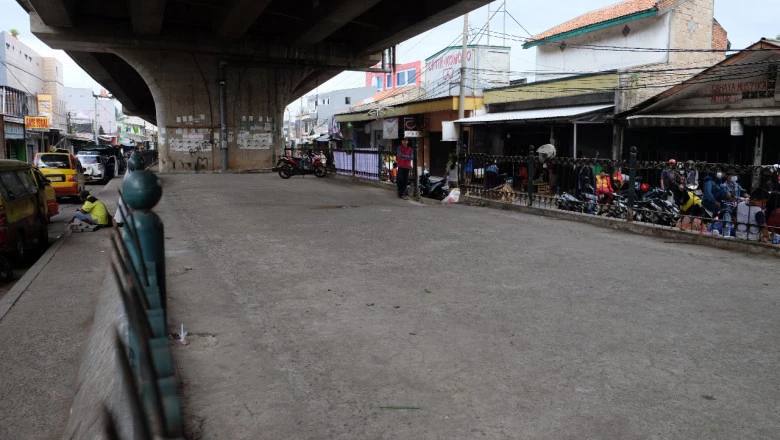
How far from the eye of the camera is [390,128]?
→ 3306 centimetres

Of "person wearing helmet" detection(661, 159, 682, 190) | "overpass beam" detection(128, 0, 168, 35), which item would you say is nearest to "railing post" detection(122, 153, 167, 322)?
"person wearing helmet" detection(661, 159, 682, 190)

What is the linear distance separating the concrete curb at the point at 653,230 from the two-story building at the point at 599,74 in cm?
810

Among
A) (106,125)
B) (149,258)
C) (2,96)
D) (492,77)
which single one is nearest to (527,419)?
(149,258)

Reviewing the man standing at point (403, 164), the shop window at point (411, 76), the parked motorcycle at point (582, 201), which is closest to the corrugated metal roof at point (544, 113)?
the man standing at point (403, 164)

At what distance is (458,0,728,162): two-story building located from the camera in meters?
19.2

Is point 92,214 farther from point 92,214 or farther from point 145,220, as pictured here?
point 145,220

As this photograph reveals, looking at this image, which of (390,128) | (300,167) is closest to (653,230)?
(300,167)

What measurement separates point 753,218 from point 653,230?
4.58ft

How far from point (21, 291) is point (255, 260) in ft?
10.7

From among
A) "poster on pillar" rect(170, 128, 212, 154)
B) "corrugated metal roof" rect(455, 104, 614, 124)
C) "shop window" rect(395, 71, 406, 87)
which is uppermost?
"shop window" rect(395, 71, 406, 87)

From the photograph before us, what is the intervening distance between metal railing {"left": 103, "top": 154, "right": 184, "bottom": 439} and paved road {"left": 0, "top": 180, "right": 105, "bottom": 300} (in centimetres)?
652

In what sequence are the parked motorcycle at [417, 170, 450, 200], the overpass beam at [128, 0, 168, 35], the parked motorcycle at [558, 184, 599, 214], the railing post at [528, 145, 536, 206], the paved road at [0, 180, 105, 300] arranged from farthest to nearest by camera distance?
the overpass beam at [128, 0, 168, 35]
the parked motorcycle at [417, 170, 450, 200]
the railing post at [528, 145, 536, 206]
the parked motorcycle at [558, 184, 599, 214]
the paved road at [0, 180, 105, 300]

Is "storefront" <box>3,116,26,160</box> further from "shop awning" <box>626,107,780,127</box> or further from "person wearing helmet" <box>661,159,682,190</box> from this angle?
"person wearing helmet" <box>661,159,682,190</box>

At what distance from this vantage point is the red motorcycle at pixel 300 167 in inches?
826
